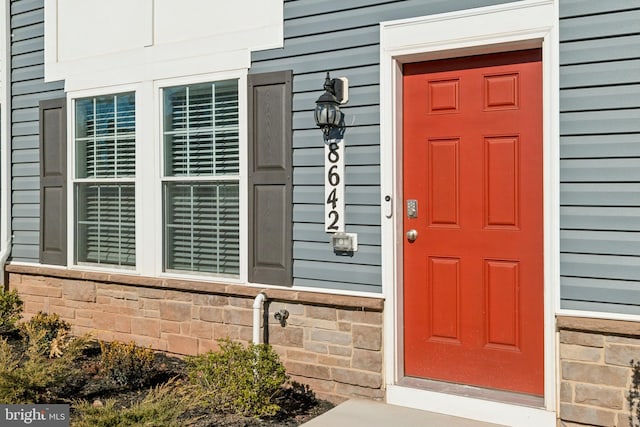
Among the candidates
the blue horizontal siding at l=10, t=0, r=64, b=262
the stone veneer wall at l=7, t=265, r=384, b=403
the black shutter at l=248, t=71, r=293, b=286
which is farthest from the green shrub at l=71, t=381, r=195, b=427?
the blue horizontal siding at l=10, t=0, r=64, b=262

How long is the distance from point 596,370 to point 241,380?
2.15 m

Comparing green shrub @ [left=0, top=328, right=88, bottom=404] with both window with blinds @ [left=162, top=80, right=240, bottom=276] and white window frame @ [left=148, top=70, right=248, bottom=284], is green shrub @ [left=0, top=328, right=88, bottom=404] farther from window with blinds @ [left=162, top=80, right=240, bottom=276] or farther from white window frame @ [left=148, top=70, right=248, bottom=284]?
window with blinds @ [left=162, top=80, right=240, bottom=276]

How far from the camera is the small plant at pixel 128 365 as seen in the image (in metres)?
4.69

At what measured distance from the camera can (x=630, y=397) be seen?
3.42m

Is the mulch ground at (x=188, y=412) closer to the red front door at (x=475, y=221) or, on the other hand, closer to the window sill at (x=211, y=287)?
the window sill at (x=211, y=287)

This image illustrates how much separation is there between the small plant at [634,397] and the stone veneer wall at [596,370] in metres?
0.01

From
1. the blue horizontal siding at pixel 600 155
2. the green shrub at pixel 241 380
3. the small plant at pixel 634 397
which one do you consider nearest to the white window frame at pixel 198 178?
the green shrub at pixel 241 380

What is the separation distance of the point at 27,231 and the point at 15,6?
236 centimetres

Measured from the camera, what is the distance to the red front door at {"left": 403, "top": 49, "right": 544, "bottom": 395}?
386 cm

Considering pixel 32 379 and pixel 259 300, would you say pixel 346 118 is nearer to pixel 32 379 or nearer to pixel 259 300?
pixel 259 300

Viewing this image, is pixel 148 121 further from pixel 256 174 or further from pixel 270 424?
pixel 270 424

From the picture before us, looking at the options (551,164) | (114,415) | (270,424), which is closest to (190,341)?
(270,424)

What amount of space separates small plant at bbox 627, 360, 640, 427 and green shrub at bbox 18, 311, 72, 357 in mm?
4291

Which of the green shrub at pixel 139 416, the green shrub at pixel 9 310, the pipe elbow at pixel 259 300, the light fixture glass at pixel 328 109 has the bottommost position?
the green shrub at pixel 139 416
